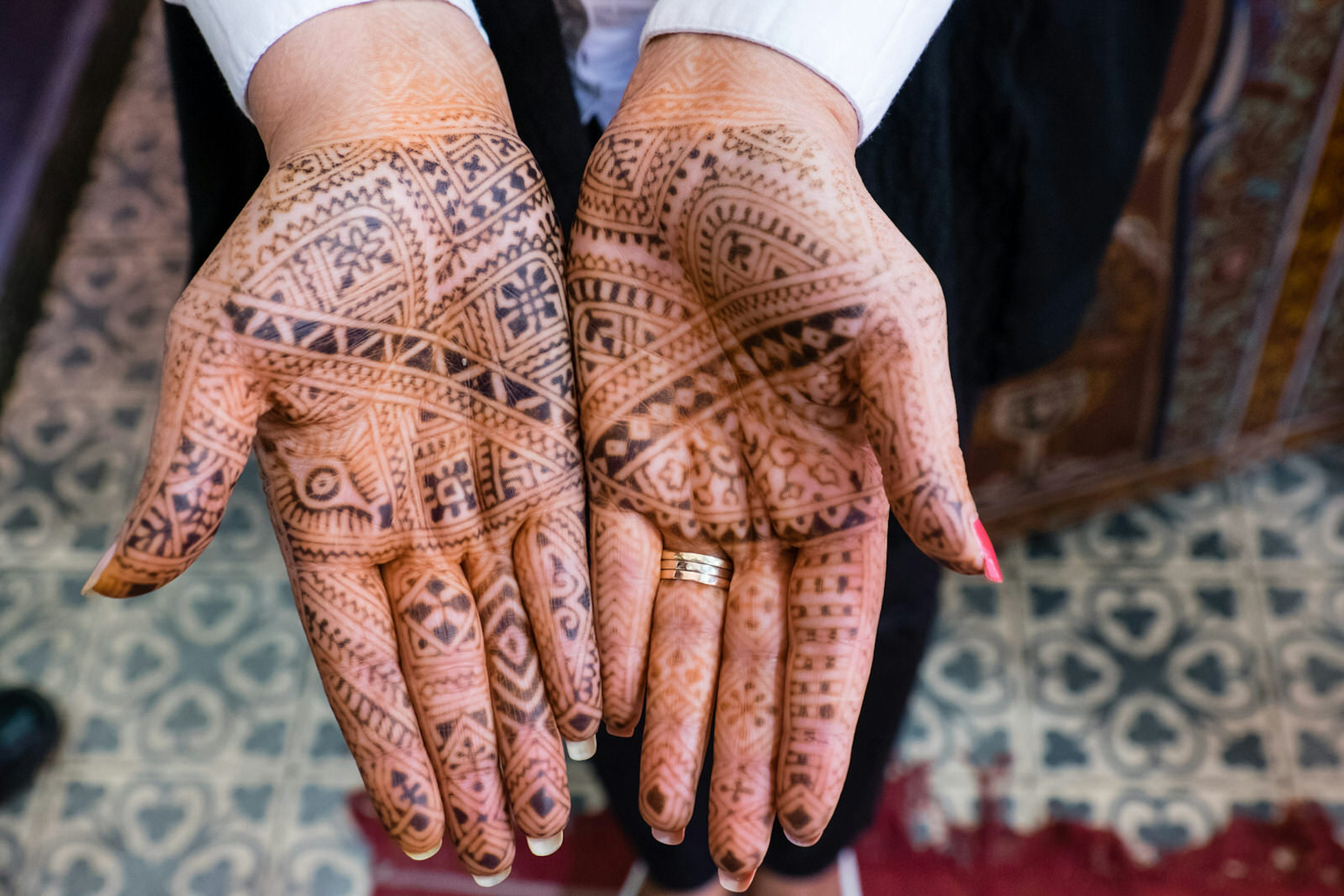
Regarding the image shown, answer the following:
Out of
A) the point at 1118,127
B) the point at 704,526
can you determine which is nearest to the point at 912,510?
the point at 704,526

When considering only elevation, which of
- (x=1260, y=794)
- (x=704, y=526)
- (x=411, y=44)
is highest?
(x=411, y=44)

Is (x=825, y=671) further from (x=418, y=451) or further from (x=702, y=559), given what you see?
(x=418, y=451)

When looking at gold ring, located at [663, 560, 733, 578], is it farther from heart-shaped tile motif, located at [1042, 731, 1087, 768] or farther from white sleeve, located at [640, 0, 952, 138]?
heart-shaped tile motif, located at [1042, 731, 1087, 768]

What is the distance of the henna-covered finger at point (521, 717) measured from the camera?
0.64 m

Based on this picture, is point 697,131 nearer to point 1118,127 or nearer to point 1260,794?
point 1118,127

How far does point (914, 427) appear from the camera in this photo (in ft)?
1.83

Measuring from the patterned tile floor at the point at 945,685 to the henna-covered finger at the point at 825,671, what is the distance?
0.67 metres

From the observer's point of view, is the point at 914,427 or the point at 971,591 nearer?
the point at 914,427

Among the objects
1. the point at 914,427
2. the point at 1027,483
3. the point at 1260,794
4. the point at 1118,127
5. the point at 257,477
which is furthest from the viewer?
the point at 257,477

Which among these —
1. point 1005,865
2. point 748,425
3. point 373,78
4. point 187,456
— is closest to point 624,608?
point 748,425

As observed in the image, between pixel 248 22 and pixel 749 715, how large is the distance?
561 mm

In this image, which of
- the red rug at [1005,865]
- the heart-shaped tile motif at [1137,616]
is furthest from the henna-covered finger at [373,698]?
the heart-shaped tile motif at [1137,616]

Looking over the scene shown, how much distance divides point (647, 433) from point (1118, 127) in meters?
0.42

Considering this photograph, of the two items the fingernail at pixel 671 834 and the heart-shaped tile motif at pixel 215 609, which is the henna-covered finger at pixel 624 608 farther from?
the heart-shaped tile motif at pixel 215 609
